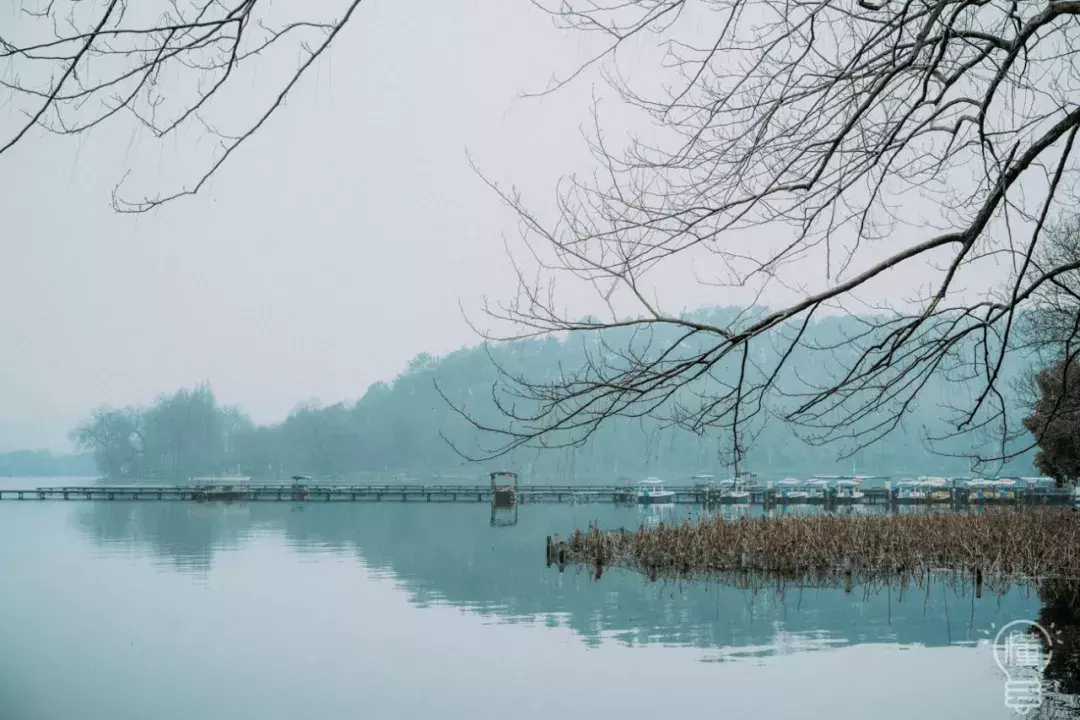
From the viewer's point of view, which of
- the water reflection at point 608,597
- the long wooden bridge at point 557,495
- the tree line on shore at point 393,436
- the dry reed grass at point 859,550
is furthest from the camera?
the tree line on shore at point 393,436

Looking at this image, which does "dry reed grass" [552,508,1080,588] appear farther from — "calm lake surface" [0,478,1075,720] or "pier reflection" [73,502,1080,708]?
"calm lake surface" [0,478,1075,720]

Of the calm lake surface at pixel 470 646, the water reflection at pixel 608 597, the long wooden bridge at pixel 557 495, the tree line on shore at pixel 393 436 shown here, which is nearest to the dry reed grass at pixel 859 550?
the water reflection at pixel 608 597

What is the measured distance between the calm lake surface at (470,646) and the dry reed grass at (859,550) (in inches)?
35.9

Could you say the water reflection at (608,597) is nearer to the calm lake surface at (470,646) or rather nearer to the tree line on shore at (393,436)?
the calm lake surface at (470,646)

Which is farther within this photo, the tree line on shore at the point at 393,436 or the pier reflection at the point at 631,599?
the tree line on shore at the point at 393,436

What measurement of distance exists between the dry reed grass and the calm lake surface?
0.91 metres

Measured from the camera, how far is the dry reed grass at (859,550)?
1908 cm

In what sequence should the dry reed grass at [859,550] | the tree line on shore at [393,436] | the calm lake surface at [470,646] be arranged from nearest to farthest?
the calm lake surface at [470,646]
the dry reed grass at [859,550]
the tree line on shore at [393,436]

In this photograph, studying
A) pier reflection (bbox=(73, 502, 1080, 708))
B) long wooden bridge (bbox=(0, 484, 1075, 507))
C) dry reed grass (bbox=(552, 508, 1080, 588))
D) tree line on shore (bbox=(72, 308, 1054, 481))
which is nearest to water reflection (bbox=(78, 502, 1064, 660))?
pier reflection (bbox=(73, 502, 1080, 708))

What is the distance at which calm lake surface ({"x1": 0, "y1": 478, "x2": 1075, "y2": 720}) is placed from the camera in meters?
13.2

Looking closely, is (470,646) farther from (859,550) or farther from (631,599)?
(859,550)

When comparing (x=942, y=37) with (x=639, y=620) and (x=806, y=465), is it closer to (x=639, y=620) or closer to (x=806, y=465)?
(x=639, y=620)

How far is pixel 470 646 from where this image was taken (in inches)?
703

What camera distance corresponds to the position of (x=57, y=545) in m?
38.0
